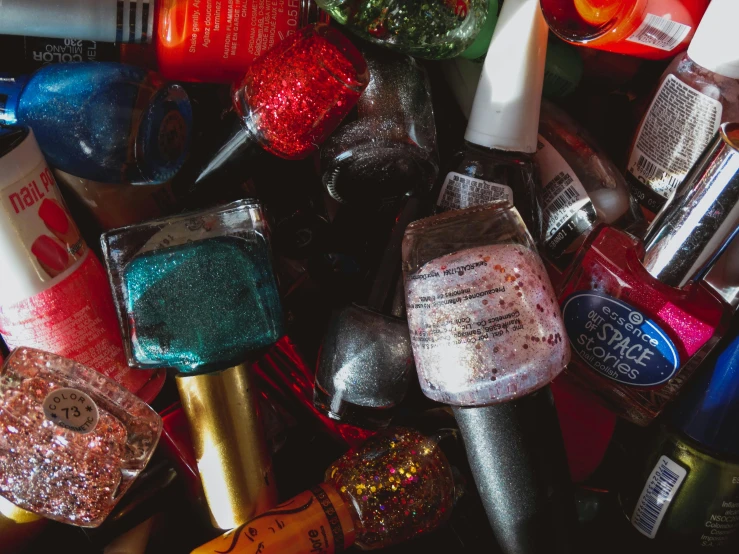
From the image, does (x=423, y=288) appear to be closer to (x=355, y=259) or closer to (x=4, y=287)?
(x=355, y=259)

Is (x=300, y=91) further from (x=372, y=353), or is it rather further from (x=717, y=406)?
(x=717, y=406)

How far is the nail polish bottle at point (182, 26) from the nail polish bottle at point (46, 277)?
0.13 meters

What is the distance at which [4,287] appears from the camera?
0.58 meters

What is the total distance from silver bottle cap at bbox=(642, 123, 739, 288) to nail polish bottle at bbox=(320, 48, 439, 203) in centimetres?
22

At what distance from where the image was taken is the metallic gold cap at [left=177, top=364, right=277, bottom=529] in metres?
0.61

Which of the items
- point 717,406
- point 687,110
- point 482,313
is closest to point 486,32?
point 687,110

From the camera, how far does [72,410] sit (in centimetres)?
55

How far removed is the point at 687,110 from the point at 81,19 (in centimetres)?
56

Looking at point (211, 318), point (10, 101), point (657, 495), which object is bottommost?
point (657, 495)

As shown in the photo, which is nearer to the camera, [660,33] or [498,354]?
[498,354]

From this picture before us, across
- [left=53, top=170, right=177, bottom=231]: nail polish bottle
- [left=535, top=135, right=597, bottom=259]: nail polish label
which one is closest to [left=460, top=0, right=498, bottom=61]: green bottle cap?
[left=535, top=135, right=597, bottom=259]: nail polish label

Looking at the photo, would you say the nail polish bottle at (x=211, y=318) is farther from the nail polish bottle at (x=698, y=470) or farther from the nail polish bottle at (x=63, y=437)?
the nail polish bottle at (x=698, y=470)

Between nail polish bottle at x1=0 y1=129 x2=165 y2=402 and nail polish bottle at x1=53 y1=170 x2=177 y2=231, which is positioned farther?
nail polish bottle at x1=53 y1=170 x2=177 y2=231

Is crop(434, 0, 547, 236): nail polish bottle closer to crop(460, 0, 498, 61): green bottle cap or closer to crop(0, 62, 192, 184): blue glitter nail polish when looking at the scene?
crop(460, 0, 498, 61): green bottle cap
